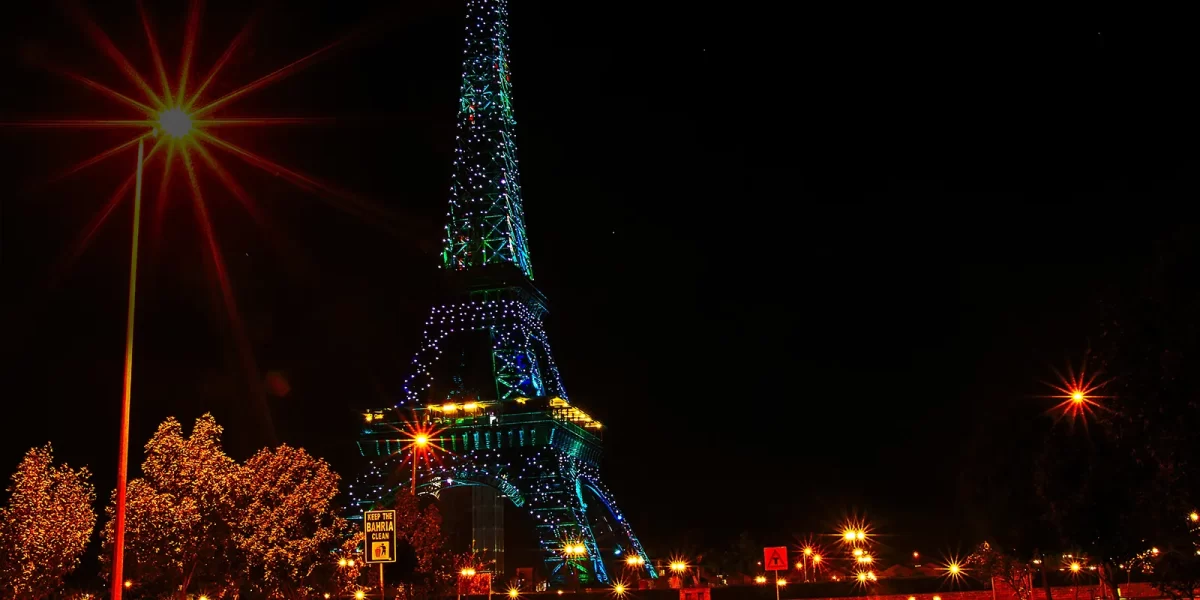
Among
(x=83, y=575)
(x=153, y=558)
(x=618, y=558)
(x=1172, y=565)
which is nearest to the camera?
(x=1172, y=565)

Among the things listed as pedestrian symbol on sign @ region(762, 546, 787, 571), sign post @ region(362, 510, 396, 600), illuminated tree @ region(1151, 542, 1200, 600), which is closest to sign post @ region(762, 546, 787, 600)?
pedestrian symbol on sign @ region(762, 546, 787, 571)

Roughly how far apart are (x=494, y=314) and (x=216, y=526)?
56110 mm

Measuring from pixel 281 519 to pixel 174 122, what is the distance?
14157 millimetres

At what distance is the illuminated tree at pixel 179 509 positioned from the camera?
29545 millimetres

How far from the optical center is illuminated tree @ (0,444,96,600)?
2739 centimetres

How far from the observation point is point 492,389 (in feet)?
286

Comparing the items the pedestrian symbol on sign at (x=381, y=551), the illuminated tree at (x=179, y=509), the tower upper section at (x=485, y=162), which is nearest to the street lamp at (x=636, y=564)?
the tower upper section at (x=485, y=162)

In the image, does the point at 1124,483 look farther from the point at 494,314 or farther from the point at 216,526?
the point at 494,314

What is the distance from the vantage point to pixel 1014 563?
2090 inches

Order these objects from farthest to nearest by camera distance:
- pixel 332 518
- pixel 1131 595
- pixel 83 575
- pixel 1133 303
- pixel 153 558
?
pixel 1131 595
pixel 83 575
pixel 332 518
pixel 153 558
pixel 1133 303

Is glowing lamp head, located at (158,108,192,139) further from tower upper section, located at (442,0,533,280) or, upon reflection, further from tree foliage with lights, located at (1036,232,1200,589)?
tower upper section, located at (442,0,533,280)

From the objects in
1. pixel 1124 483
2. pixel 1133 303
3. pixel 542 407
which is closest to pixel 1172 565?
pixel 1124 483

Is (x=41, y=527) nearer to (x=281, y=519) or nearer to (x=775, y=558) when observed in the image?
(x=281, y=519)

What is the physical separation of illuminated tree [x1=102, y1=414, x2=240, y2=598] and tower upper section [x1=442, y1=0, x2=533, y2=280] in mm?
57965
